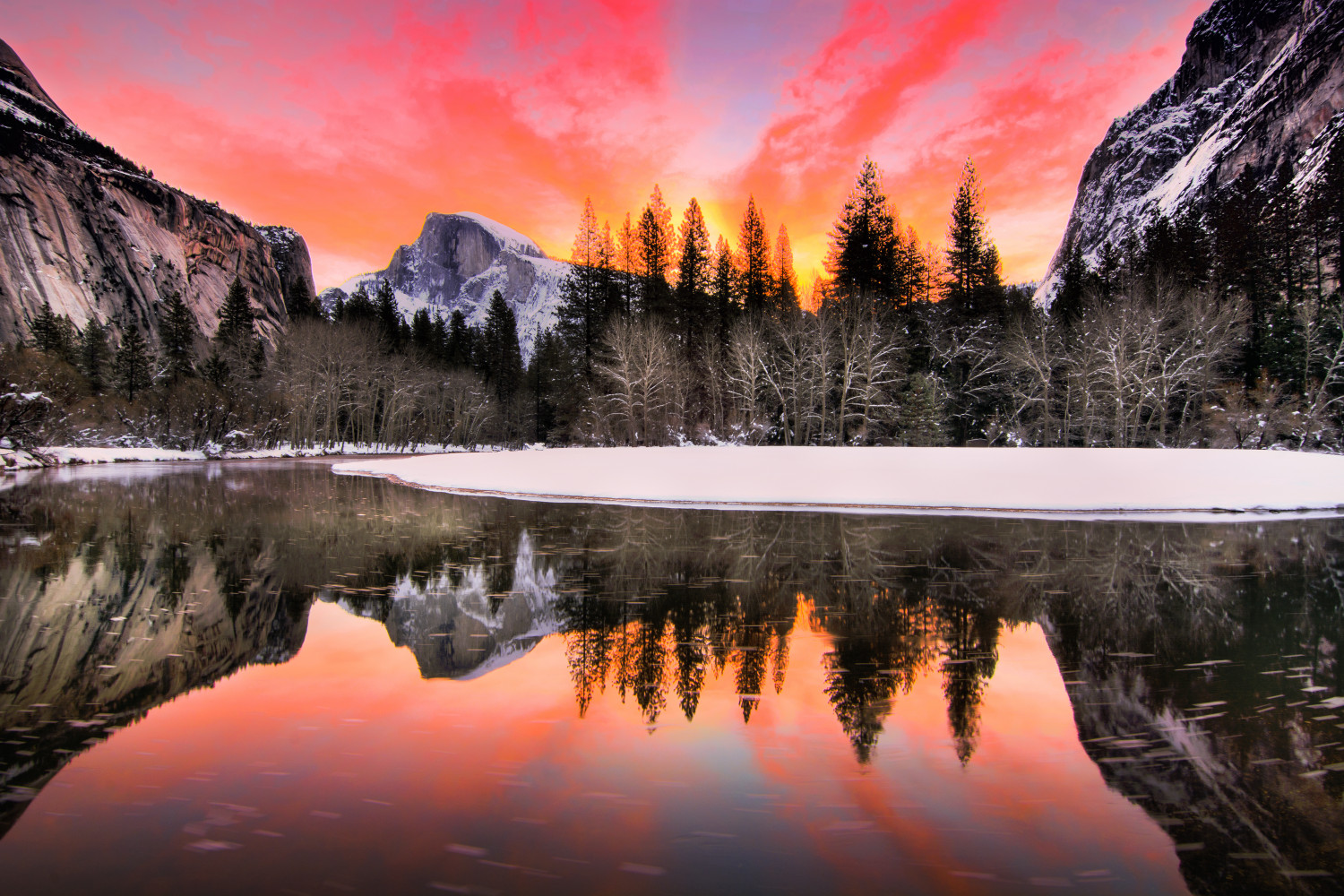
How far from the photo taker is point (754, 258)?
50625mm

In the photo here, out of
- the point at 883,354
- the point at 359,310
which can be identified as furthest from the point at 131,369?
the point at 883,354

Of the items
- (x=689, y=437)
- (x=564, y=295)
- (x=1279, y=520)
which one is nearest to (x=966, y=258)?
(x=689, y=437)

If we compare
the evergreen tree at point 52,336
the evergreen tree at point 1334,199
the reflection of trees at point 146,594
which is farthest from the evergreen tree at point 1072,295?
the evergreen tree at point 52,336

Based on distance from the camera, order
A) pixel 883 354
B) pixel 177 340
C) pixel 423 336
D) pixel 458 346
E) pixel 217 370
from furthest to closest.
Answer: pixel 458 346 → pixel 423 336 → pixel 177 340 → pixel 217 370 → pixel 883 354

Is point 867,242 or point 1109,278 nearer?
point 867,242


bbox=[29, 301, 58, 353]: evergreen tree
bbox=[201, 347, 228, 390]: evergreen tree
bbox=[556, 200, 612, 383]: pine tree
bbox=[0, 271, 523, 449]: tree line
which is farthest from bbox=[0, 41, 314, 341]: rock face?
bbox=[556, 200, 612, 383]: pine tree

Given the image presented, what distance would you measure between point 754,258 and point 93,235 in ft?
312

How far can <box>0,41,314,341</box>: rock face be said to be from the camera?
74562 millimetres

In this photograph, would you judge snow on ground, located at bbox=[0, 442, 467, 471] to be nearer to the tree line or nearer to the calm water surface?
the tree line

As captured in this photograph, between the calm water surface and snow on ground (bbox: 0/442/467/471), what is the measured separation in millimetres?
33000

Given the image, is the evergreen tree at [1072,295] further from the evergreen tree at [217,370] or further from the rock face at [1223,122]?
the evergreen tree at [217,370]

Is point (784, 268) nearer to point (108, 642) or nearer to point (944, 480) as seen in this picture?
point (944, 480)

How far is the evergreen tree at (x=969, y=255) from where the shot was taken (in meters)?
45.4

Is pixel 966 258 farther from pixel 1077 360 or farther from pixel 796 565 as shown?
pixel 796 565
